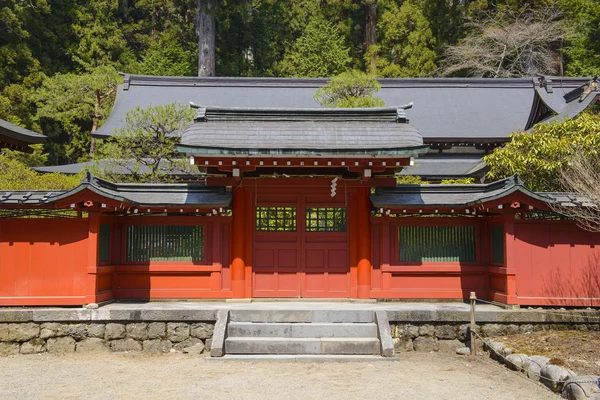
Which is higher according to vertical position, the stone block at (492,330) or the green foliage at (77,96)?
the green foliage at (77,96)

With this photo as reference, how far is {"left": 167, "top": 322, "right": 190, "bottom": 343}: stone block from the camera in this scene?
36.8 ft

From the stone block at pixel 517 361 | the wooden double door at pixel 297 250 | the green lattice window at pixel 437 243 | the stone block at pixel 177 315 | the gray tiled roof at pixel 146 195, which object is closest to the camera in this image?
the stone block at pixel 517 361

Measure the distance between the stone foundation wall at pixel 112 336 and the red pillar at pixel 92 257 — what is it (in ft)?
2.11

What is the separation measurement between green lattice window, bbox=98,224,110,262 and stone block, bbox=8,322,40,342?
1.69 metres

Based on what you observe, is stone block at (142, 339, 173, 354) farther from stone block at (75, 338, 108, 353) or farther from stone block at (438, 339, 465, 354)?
stone block at (438, 339, 465, 354)

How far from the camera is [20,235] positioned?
11820mm

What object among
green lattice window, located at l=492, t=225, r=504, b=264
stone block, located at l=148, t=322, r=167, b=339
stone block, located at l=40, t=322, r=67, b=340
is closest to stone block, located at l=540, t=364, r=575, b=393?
green lattice window, located at l=492, t=225, r=504, b=264

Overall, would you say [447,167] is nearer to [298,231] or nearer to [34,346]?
[298,231]

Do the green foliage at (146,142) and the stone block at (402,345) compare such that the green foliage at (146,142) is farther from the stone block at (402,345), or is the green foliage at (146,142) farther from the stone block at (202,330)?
the stone block at (402,345)

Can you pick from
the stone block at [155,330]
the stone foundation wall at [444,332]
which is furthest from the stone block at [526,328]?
the stone block at [155,330]

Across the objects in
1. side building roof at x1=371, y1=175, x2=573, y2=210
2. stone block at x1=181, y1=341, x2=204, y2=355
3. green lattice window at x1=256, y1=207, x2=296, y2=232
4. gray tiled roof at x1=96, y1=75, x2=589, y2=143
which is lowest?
stone block at x1=181, y1=341, x2=204, y2=355

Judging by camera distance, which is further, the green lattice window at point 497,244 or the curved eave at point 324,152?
the green lattice window at point 497,244

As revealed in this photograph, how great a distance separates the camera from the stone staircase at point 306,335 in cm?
1055

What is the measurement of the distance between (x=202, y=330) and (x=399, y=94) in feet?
70.8
